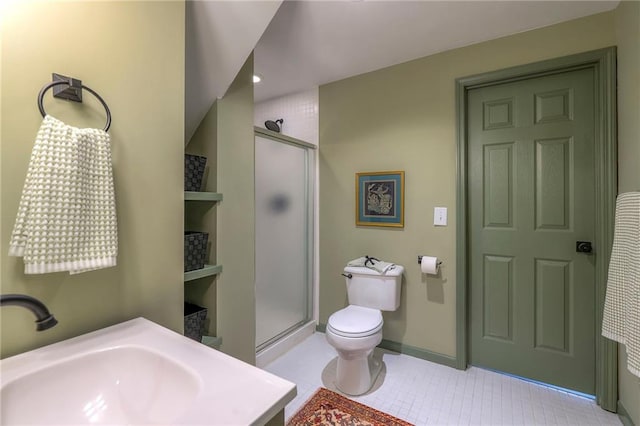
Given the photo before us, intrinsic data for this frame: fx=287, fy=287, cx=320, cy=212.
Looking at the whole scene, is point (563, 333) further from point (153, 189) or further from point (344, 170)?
point (153, 189)

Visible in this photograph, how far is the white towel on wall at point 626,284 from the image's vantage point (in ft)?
3.69

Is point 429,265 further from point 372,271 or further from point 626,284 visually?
point 626,284

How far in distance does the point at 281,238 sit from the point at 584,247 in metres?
2.03

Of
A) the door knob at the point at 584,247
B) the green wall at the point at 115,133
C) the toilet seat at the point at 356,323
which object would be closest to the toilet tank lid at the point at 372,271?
the toilet seat at the point at 356,323

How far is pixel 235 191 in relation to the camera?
169 centimetres

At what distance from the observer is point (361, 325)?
183cm

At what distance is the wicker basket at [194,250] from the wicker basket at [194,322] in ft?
0.83

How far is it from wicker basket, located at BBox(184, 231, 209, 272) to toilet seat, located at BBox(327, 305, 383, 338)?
91 cm

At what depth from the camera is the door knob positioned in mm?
1747

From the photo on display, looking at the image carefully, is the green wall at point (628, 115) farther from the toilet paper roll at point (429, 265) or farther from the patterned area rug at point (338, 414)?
the patterned area rug at point (338, 414)

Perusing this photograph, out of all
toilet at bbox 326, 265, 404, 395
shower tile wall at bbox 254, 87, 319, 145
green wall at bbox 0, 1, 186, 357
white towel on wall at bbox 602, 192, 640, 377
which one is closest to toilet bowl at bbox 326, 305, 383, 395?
toilet at bbox 326, 265, 404, 395

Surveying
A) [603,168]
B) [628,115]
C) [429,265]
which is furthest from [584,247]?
[429,265]

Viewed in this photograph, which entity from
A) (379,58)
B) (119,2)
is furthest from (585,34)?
(119,2)

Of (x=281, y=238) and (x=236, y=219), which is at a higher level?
(x=236, y=219)
